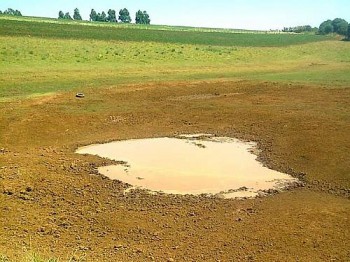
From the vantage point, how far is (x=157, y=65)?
31.4m

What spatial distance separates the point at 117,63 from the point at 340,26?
230 ft

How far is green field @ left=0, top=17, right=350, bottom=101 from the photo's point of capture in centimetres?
2408

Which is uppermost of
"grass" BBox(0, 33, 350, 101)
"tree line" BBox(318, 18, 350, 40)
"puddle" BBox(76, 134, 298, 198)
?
"tree line" BBox(318, 18, 350, 40)

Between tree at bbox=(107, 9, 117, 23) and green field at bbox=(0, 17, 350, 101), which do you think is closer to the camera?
green field at bbox=(0, 17, 350, 101)

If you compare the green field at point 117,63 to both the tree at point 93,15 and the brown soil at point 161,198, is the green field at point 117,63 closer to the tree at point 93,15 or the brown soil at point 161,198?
the brown soil at point 161,198

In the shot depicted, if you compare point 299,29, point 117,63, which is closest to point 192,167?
point 117,63

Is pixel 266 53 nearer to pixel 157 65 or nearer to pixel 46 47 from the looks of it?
pixel 157 65

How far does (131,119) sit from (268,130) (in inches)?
214

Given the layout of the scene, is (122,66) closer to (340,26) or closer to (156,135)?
(156,135)

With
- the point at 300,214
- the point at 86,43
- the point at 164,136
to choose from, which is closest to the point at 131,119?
the point at 164,136

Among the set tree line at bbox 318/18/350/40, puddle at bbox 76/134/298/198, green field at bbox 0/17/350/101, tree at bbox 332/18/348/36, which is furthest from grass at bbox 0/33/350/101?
tree line at bbox 318/18/350/40

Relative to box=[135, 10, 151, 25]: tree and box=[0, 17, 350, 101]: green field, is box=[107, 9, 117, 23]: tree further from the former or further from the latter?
box=[0, 17, 350, 101]: green field

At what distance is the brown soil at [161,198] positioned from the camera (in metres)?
8.16

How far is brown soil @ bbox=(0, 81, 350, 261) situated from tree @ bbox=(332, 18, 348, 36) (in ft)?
236
